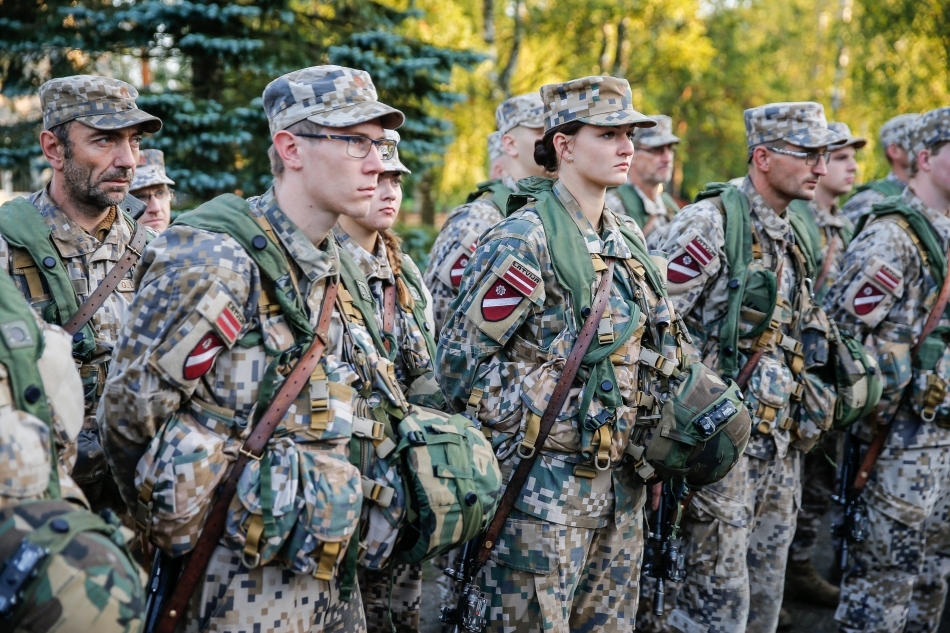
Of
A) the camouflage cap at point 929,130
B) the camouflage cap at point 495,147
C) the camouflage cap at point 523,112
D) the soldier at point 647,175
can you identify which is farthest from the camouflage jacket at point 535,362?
the soldier at point 647,175

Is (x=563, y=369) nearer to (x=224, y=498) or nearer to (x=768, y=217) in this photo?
(x=224, y=498)

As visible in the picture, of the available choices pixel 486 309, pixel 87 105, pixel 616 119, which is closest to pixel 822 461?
pixel 616 119

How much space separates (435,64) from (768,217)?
5585mm

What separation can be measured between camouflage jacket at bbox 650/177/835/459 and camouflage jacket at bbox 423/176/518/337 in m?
1.48

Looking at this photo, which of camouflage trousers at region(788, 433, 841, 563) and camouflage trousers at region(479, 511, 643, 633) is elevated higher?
camouflage trousers at region(479, 511, 643, 633)

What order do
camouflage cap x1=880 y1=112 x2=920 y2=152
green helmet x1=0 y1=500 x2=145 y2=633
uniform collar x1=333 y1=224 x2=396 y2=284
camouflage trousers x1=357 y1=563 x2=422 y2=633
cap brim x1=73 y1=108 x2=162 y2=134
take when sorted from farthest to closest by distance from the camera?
camouflage cap x1=880 y1=112 x2=920 y2=152 < uniform collar x1=333 y1=224 x2=396 y2=284 < camouflage trousers x1=357 y1=563 x2=422 y2=633 < cap brim x1=73 y1=108 x2=162 y2=134 < green helmet x1=0 y1=500 x2=145 y2=633

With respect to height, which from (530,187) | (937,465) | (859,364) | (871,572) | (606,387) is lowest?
(871,572)

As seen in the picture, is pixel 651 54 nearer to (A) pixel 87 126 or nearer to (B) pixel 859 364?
(B) pixel 859 364

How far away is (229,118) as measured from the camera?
30.1 ft

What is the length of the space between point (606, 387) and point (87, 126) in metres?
2.55

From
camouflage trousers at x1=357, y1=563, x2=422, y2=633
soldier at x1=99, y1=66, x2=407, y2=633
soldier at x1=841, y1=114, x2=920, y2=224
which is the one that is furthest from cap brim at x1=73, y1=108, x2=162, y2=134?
soldier at x1=841, y1=114, x2=920, y2=224

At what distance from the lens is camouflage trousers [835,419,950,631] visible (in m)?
5.40

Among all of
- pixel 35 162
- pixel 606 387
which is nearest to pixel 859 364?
pixel 606 387

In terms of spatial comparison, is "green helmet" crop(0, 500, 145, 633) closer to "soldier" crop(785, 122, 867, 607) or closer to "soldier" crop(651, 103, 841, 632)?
"soldier" crop(651, 103, 841, 632)
